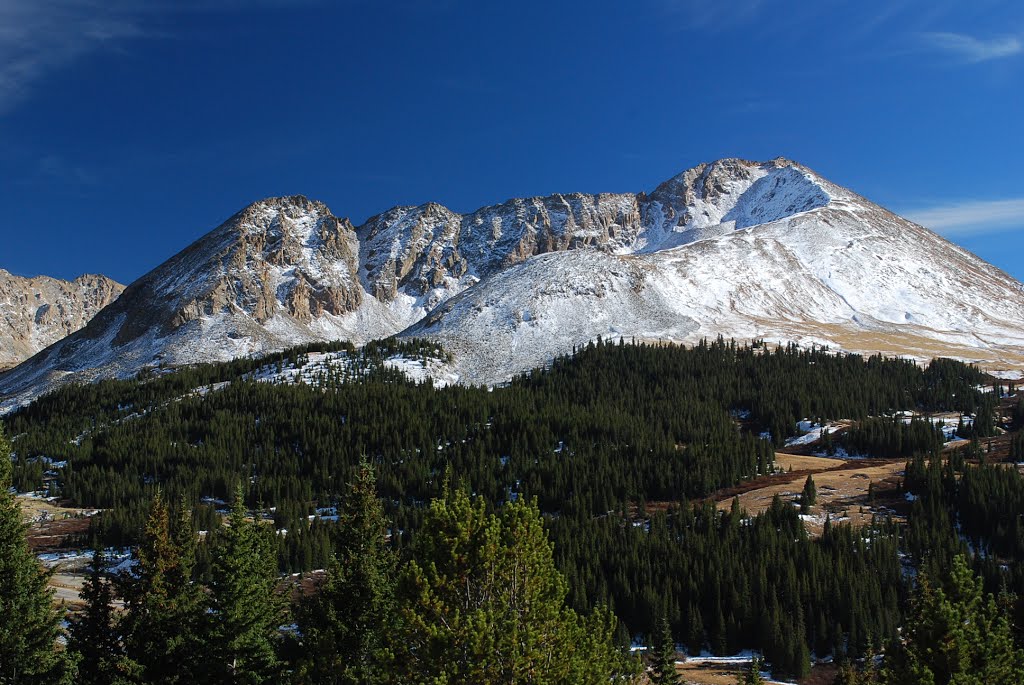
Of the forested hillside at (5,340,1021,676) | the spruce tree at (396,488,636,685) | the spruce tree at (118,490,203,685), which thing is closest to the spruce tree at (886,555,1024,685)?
the spruce tree at (396,488,636,685)

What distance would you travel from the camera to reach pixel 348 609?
39.6m

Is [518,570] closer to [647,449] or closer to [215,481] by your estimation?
[647,449]

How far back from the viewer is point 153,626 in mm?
40031

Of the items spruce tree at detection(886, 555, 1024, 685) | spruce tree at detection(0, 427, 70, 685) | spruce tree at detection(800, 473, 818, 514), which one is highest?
spruce tree at detection(0, 427, 70, 685)

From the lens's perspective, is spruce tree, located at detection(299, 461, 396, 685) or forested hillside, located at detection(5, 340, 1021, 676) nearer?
spruce tree, located at detection(299, 461, 396, 685)

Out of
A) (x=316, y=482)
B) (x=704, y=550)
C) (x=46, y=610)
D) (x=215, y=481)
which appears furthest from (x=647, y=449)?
(x=46, y=610)

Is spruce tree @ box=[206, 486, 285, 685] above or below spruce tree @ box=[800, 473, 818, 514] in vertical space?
above

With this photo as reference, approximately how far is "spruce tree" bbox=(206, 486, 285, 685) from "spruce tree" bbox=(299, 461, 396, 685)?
215cm

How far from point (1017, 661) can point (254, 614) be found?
33353 millimetres

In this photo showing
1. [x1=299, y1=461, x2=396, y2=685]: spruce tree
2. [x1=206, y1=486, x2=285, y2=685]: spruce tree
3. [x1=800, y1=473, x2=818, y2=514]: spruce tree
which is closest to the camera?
[x1=299, y1=461, x2=396, y2=685]: spruce tree

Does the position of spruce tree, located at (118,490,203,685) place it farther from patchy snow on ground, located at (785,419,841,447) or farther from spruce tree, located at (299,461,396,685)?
patchy snow on ground, located at (785,419,841,447)

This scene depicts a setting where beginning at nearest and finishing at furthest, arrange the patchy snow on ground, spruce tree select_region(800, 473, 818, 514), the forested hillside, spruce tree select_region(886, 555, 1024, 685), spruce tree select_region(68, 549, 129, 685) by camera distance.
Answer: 1. spruce tree select_region(886, 555, 1024, 685)
2. spruce tree select_region(68, 549, 129, 685)
3. the forested hillside
4. spruce tree select_region(800, 473, 818, 514)
5. the patchy snow on ground

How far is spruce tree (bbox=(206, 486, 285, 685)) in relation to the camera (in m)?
39.1

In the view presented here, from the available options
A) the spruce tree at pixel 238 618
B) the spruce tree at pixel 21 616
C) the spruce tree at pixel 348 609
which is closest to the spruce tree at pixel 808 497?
the spruce tree at pixel 348 609
